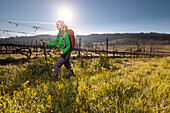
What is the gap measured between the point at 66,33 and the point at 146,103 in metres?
2.74

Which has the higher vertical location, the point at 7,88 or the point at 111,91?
the point at 111,91

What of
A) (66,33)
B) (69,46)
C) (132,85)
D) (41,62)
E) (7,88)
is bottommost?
(7,88)

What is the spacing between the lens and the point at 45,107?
1.93 m

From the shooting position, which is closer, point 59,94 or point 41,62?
point 59,94

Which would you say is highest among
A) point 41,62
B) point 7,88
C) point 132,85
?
point 41,62

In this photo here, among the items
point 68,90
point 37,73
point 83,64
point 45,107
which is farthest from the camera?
point 83,64

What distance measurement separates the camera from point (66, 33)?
9.35 feet

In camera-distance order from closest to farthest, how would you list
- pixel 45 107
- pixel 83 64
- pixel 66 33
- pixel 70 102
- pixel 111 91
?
pixel 45 107
pixel 70 102
pixel 111 91
pixel 66 33
pixel 83 64

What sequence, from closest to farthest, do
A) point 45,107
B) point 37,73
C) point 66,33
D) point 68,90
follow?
point 45,107 → point 68,90 → point 66,33 → point 37,73

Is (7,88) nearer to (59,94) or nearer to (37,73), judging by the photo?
(37,73)

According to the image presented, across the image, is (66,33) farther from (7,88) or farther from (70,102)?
Result: (7,88)

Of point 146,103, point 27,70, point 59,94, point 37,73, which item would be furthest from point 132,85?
point 27,70

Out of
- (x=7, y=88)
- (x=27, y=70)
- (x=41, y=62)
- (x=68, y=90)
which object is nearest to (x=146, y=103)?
(x=68, y=90)

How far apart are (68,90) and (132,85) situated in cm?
192
